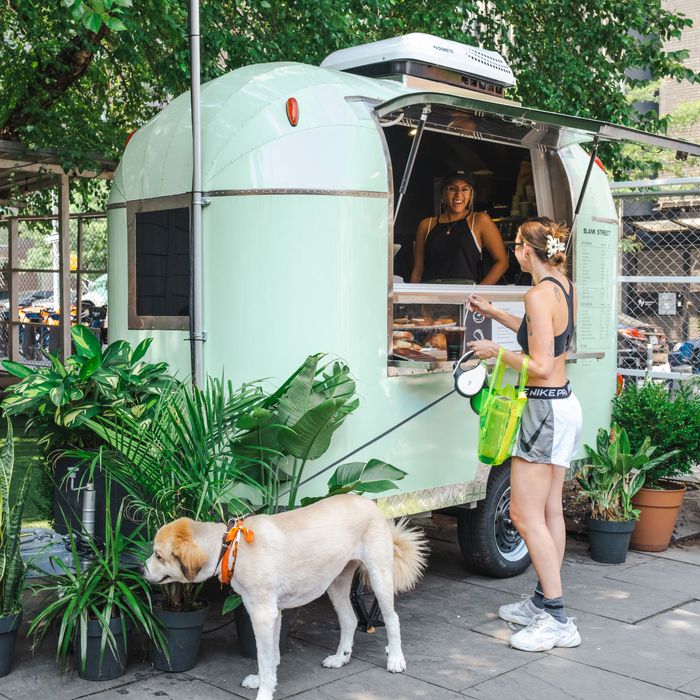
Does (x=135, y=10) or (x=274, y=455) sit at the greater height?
(x=135, y=10)

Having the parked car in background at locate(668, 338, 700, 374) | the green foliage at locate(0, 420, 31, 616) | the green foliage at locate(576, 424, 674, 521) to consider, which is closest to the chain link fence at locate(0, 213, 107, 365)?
the parked car in background at locate(668, 338, 700, 374)

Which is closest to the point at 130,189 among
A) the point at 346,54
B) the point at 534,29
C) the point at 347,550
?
the point at 346,54

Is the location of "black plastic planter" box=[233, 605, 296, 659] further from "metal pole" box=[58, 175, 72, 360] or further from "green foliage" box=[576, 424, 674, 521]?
"metal pole" box=[58, 175, 72, 360]

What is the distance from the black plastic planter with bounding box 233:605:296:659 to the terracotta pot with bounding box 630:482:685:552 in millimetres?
3087

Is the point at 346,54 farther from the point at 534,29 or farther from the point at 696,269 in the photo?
the point at 696,269

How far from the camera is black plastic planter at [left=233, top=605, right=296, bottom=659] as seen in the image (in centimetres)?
451

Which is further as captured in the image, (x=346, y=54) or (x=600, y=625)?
(x=346, y=54)

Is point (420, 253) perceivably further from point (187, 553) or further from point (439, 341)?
point (187, 553)

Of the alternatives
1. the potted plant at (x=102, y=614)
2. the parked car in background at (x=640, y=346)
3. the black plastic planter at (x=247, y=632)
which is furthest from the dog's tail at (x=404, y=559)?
the parked car in background at (x=640, y=346)

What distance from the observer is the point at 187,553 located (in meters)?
3.89

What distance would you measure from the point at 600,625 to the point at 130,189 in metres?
3.65

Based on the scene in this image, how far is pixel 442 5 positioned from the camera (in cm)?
930

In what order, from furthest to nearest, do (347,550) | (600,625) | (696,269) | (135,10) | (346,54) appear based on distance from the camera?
1. (696,269)
2. (135,10)
3. (346,54)
4. (600,625)
5. (347,550)

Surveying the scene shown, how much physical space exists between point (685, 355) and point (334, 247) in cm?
775
